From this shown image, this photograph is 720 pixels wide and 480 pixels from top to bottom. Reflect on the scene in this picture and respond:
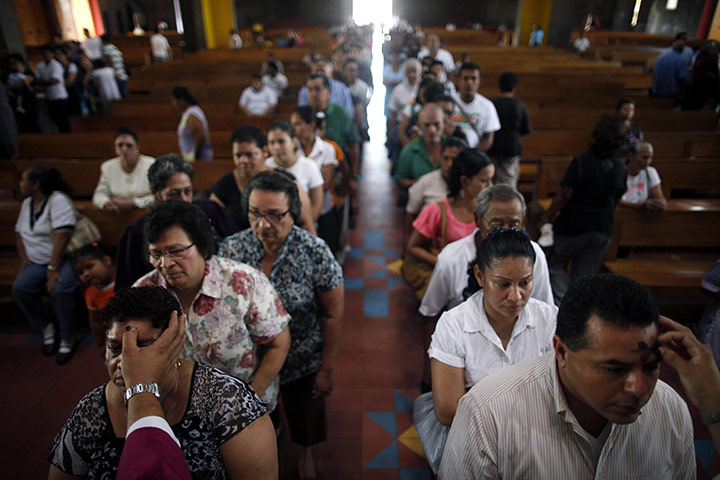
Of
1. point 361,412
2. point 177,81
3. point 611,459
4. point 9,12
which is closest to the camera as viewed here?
point 611,459

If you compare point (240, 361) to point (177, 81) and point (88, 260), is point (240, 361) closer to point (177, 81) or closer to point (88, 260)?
point (88, 260)

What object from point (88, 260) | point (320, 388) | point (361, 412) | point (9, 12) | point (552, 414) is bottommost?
point (361, 412)

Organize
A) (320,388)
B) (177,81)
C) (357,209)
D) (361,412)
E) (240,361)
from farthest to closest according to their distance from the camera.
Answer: (177,81), (357,209), (361,412), (320,388), (240,361)

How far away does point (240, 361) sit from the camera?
1.59 meters

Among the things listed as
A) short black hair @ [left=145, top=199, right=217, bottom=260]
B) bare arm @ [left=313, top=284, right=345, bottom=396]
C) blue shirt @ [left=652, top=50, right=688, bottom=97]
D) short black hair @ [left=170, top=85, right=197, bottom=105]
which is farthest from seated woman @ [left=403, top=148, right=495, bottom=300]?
blue shirt @ [left=652, top=50, right=688, bottom=97]

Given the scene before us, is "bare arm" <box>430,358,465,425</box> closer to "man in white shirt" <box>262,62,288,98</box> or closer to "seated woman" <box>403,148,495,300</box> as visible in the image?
"seated woman" <box>403,148,495,300</box>

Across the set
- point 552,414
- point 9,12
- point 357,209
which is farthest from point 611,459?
point 9,12

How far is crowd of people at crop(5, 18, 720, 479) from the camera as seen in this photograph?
1.00 meters

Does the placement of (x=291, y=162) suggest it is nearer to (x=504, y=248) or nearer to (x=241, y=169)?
(x=241, y=169)

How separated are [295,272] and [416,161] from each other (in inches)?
73.6

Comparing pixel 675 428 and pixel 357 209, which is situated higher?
pixel 675 428

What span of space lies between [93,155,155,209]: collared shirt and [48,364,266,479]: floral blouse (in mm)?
2457

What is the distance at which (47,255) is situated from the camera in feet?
10.3

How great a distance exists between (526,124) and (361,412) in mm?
3068
